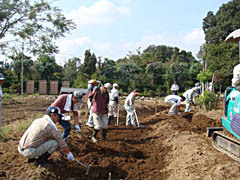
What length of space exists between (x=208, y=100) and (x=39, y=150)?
31.9ft

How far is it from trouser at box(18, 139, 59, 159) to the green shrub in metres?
9.28

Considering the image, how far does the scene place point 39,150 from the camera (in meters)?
4.21

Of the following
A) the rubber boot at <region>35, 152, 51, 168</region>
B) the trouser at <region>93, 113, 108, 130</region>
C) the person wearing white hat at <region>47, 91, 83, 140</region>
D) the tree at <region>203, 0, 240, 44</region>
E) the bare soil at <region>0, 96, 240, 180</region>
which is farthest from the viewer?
the tree at <region>203, 0, 240, 44</region>

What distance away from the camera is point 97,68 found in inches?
1054

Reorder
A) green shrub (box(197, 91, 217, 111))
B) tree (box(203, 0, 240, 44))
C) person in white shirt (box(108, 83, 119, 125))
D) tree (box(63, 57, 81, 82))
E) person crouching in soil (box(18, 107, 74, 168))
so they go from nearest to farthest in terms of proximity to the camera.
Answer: person crouching in soil (box(18, 107, 74, 168)) < person in white shirt (box(108, 83, 119, 125)) < green shrub (box(197, 91, 217, 111)) < tree (box(203, 0, 240, 44)) < tree (box(63, 57, 81, 82))

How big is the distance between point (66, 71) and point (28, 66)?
4.62 m

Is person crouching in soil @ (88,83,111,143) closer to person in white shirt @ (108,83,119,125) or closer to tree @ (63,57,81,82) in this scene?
person in white shirt @ (108,83,119,125)

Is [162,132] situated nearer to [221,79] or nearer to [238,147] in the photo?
[238,147]

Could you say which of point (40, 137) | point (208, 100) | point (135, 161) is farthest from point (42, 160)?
point (208, 100)

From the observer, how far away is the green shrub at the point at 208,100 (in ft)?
39.0

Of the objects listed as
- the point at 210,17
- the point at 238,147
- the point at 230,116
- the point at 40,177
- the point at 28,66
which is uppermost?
the point at 210,17

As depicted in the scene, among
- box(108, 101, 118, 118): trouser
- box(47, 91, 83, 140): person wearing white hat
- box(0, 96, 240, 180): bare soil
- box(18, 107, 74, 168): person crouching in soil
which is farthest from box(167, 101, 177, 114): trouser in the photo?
box(18, 107, 74, 168): person crouching in soil

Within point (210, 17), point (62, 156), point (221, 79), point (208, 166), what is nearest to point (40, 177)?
point (62, 156)

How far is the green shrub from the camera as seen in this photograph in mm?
11875
